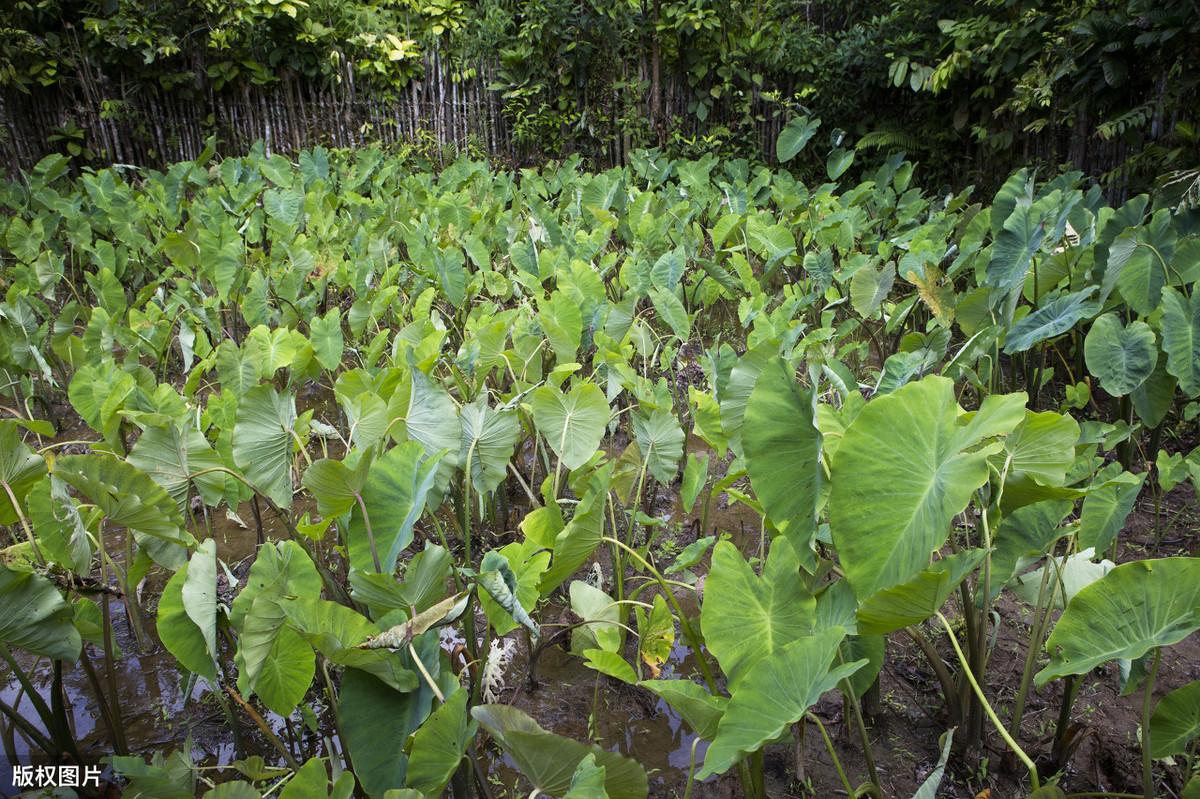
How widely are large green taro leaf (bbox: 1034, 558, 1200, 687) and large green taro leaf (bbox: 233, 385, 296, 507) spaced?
3.49ft

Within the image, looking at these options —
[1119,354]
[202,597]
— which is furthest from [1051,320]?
[202,597]

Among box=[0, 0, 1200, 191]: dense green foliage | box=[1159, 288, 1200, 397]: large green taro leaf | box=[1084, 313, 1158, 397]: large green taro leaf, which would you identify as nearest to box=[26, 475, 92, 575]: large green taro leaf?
box=[1084, 313, 1158, 397]: large green taro leaf

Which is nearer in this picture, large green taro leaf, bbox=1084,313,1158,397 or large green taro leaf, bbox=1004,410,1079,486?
large green taro leaf, bbox=1004,410,1079,486

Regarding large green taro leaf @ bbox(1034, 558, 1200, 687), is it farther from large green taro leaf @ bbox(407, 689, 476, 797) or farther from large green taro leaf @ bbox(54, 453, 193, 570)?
large green taro leaf @ bbox(54, 453, 193, 570)

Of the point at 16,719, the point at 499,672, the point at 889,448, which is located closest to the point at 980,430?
the point at 889,448

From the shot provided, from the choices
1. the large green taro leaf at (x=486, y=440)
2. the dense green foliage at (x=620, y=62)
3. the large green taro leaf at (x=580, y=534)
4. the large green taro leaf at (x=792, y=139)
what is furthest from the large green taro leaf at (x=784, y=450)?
the large green taro leaf at (x=792, y=139)

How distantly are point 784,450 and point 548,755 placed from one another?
1.35 ft

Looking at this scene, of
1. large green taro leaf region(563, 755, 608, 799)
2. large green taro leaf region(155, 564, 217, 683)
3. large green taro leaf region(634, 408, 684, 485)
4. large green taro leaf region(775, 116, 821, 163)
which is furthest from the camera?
large green taro leaf region(775, 116, 821, 163)

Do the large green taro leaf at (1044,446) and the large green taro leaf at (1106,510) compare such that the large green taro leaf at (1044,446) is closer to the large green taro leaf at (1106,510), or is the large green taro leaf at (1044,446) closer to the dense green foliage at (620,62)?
the large green taro leaf at (1106,510)

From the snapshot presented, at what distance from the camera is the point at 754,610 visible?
95cm

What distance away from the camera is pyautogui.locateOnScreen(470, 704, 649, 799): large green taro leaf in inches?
31.4

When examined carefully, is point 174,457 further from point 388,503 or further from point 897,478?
point 897,478

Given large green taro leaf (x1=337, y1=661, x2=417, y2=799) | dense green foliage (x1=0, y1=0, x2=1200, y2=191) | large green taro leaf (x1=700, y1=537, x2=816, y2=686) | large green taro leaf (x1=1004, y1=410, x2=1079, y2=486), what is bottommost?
large green taro leaf (x1=337, y1=661, x2=417, y2=799)

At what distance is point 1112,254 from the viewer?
1890 mm
